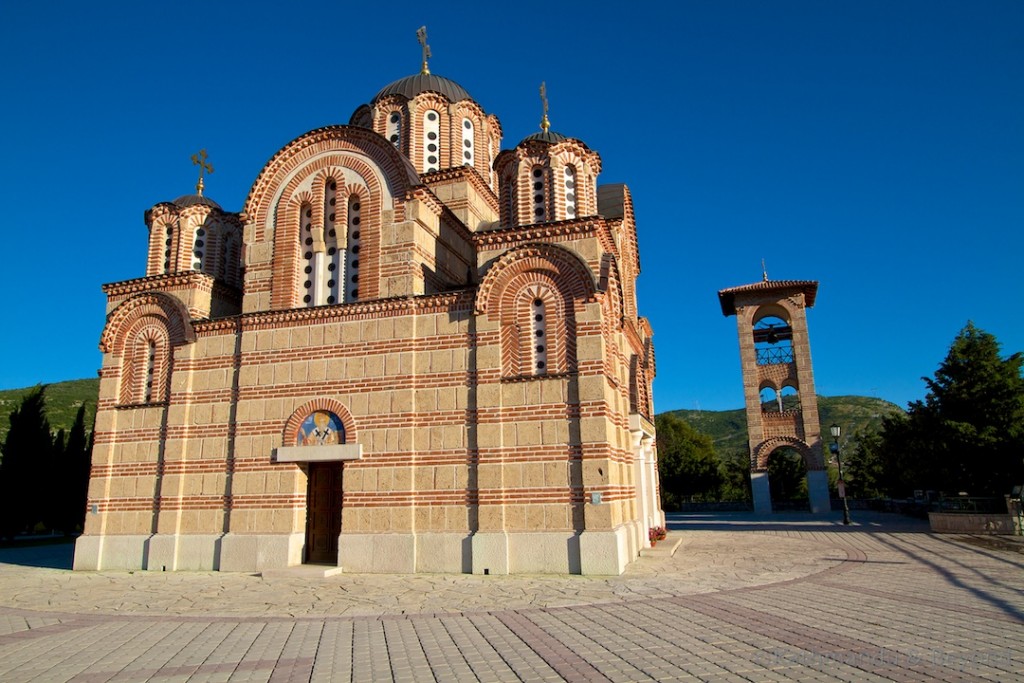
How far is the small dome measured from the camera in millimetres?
16647

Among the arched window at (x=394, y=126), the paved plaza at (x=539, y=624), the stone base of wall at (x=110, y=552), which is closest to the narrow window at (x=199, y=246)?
the arched window at (x=394, y=126)

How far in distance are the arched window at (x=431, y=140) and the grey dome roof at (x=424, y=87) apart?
721mm

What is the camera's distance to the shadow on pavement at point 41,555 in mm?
15258

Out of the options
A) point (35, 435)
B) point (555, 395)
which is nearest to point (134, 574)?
point (555, 395)

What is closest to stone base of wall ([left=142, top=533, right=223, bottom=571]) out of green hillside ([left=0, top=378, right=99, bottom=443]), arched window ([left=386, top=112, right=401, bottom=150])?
arched window ([left=386, top=112, right=401, bottom=150])

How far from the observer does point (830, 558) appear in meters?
13.6

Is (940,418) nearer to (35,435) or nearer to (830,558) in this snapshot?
(830,558)

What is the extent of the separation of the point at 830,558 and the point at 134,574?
45.6ft

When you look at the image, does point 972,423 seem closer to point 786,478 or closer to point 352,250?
point 352,250

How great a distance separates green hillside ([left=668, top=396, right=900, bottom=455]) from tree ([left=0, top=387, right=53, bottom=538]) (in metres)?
62.5

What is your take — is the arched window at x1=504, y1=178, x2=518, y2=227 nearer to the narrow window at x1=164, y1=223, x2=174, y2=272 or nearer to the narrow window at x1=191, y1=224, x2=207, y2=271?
the narrow window at x1=191, y1=224, x2=207, y2=271

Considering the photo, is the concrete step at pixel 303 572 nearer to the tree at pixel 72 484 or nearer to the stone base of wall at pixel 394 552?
the stone base of wall at pixel 394 552

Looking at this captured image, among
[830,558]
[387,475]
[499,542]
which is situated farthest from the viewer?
[830,558]

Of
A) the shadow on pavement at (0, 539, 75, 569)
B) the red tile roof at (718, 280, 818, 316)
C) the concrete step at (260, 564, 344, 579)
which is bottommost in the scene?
the shadow on pavement at (0, 539, 75, 569)
